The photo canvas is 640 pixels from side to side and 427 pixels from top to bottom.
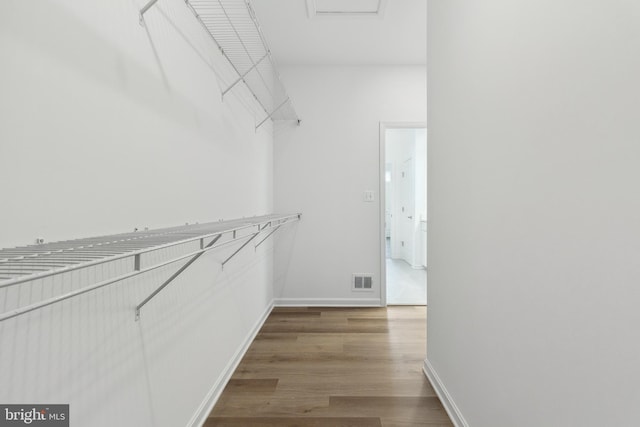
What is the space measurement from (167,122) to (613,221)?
55.0 inches

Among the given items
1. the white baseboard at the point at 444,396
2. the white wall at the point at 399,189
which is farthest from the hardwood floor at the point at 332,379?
the white wall at the point at 399,189

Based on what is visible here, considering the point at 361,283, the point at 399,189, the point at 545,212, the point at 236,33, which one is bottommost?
the point at 361,283

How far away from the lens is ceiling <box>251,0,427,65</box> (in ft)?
7.29

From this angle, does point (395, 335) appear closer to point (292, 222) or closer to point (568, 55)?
point (292, 222)

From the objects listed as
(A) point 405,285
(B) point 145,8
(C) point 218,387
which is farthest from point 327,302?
(B) point 145,8

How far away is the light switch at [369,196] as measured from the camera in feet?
10.3

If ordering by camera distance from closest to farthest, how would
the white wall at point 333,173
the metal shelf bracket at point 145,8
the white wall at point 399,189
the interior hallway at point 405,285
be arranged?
the metal shelf bracket at point 145,8, the white wall at point 333,173, the interior hallway at point 405,285, the white wall at point 399,189

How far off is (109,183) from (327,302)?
2610mm

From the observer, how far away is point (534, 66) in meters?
0.87

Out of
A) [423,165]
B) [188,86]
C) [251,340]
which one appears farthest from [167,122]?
[423,165]

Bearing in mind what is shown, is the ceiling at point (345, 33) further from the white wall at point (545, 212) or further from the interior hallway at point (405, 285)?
the interior hallway at point (405, 285)

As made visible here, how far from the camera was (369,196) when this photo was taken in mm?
3127

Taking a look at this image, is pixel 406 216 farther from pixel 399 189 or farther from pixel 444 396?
pixel 444 396

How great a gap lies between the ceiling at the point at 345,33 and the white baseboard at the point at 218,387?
8.14 feet
